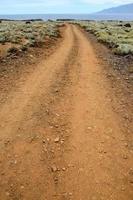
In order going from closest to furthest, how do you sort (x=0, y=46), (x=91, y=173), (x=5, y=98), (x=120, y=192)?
1. (x=120, y=192)
2. (x=91, y=173)
3. (x=5, y=98)
4. (x=0, y=46)

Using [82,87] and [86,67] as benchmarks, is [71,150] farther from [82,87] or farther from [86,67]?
[86,67]

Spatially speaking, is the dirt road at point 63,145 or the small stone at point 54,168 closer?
the dirt road at point 63,145

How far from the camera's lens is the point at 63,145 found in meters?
8.72

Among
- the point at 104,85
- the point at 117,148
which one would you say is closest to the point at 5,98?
the point at 104,85

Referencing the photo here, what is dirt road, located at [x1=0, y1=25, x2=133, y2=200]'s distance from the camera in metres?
7.01

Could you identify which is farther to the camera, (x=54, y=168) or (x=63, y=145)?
(x=63, y=145)

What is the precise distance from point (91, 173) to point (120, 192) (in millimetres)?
841

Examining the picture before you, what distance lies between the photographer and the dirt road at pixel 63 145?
7008mm

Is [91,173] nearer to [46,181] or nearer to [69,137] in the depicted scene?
[46,181]

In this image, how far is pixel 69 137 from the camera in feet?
30.1

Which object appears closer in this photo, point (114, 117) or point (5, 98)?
point (114, 117)

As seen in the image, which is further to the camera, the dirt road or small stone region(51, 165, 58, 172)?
Result: small stone region(51, 165, 58, 172)

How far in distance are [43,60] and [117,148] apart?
1207 centimetres

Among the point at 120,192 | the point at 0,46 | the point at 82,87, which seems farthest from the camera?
the point at 0,46
